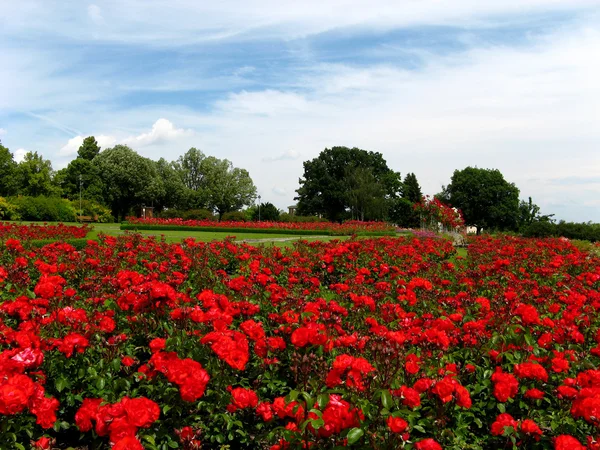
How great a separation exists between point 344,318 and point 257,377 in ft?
5.37

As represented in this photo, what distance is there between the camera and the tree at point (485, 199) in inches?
2518

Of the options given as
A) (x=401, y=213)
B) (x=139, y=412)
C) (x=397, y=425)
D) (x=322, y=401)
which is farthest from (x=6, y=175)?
(x=397, y=425)

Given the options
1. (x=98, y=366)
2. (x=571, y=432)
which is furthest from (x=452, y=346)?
(x=98, y=366)

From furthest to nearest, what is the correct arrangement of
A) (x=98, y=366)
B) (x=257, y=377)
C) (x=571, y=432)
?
(x=257, y=377) → (x=98, y=366) → (x=571, y=432)

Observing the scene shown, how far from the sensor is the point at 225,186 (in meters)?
65.9

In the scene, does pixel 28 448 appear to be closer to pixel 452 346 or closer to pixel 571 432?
pixel 452 346

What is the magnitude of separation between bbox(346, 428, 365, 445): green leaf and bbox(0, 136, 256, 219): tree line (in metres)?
53.7

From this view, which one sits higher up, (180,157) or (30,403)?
(180,157)

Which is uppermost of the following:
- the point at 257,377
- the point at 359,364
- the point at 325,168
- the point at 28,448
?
the point at 325,168

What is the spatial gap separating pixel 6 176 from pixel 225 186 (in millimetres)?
25250

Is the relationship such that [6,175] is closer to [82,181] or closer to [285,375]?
[82,181]

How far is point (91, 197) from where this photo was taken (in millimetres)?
55594

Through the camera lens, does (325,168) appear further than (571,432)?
Yes

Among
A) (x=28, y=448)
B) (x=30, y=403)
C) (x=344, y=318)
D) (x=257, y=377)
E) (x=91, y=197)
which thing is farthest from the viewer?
(x=91, y=197)
